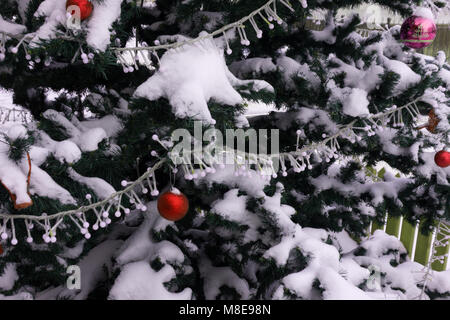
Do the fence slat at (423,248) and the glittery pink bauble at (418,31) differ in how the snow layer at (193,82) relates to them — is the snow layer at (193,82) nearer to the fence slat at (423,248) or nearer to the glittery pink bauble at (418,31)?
the glittery pink bauble at (418,31)

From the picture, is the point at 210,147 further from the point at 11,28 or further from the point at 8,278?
the point at 8,278

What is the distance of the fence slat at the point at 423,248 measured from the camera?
2.57m

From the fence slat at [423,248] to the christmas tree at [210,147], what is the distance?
104 centimetres

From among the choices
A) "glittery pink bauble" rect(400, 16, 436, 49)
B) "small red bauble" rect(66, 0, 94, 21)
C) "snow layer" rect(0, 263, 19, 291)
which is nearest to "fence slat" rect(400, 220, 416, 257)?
"glittery pink bauble" rect(400, 16, 436, 49)

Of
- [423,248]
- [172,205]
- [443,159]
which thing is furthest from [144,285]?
[423,248]

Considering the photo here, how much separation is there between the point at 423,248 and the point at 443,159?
5.37 ft

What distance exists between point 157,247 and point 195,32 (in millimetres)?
649

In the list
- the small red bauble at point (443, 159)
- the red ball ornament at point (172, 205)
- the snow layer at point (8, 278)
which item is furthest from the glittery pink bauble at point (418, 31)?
the snow layer at point (8, 278)

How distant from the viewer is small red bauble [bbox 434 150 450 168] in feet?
4.02

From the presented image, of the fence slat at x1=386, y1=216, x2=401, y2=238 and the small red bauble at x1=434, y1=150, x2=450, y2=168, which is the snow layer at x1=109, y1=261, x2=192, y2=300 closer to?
the small red bauble at x1=434, y1=150, x2=450, y2=168

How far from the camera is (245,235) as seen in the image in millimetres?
1118

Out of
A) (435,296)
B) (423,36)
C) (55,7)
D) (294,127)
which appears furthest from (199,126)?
(435,296)

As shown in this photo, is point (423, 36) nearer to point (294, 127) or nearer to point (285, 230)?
point (294, 127)

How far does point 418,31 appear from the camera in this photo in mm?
1112
